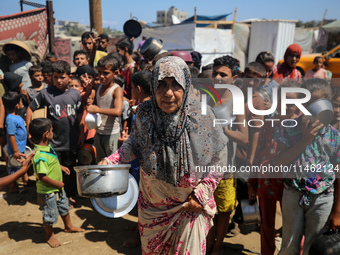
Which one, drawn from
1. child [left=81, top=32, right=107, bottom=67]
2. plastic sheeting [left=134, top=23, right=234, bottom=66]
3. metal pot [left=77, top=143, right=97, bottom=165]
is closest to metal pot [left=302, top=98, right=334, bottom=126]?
metal pot [left=77, top=143, right=97, bottom=165]

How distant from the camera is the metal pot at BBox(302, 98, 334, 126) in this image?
1960 mm

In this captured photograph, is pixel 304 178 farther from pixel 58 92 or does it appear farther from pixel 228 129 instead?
pixel 58 92

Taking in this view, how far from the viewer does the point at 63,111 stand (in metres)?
3.56

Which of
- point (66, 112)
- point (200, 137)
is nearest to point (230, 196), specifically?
point (200, 137)

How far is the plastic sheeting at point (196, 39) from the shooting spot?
43.2 feet

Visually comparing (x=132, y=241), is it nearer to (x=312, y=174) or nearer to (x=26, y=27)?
(x=312, y=174)

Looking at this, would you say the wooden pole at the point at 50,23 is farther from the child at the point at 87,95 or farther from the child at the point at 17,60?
the child at the point at 87,95

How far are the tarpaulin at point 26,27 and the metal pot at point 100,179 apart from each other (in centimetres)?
571

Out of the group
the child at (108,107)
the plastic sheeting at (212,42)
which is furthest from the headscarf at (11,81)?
the plastic sheeting at (212,42)

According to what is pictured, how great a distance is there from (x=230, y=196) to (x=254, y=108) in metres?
0.91

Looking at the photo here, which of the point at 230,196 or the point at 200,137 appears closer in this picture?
the point at 200,137

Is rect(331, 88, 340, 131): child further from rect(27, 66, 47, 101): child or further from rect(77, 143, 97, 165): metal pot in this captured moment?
rect(27, 66, 47, 101): child

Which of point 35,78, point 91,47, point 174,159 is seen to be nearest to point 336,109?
point 174,159

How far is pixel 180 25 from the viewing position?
44.0ft
